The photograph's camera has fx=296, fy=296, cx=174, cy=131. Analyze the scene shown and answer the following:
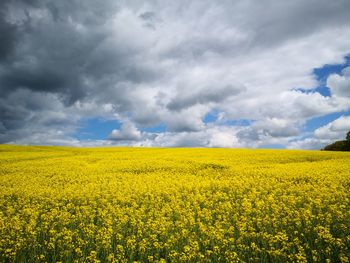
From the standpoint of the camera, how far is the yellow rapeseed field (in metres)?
8.35

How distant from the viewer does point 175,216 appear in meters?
11.8

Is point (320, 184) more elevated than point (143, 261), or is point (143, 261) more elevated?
point (320, 184)

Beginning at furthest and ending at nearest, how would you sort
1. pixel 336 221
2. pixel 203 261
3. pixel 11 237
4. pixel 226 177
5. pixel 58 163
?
1. pixel 58 163
2. pixel 226 177
3. pixel 336 221
4. pixel 11 237
5. pixel 203 261

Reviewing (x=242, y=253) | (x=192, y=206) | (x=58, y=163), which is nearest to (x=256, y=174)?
(x=192, y=206)

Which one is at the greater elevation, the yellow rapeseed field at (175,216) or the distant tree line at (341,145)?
the distant tree line at (341,145)

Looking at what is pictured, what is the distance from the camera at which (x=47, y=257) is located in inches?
338

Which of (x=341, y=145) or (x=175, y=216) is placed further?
(x=341, y=145)

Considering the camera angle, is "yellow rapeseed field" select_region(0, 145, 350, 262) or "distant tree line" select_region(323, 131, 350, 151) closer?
"yellow rapeseed field" select_region(0, 145, 350, 262)

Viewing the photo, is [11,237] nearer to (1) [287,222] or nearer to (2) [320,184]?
(1) [287,222]

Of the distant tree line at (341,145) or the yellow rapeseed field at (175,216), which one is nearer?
the yellow rapeseed field at (175,216)

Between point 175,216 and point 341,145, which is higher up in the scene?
point 341,145

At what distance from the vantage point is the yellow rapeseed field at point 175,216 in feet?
27.4

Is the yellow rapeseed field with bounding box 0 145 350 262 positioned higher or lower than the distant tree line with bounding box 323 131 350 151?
lower

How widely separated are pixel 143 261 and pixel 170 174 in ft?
47.4
